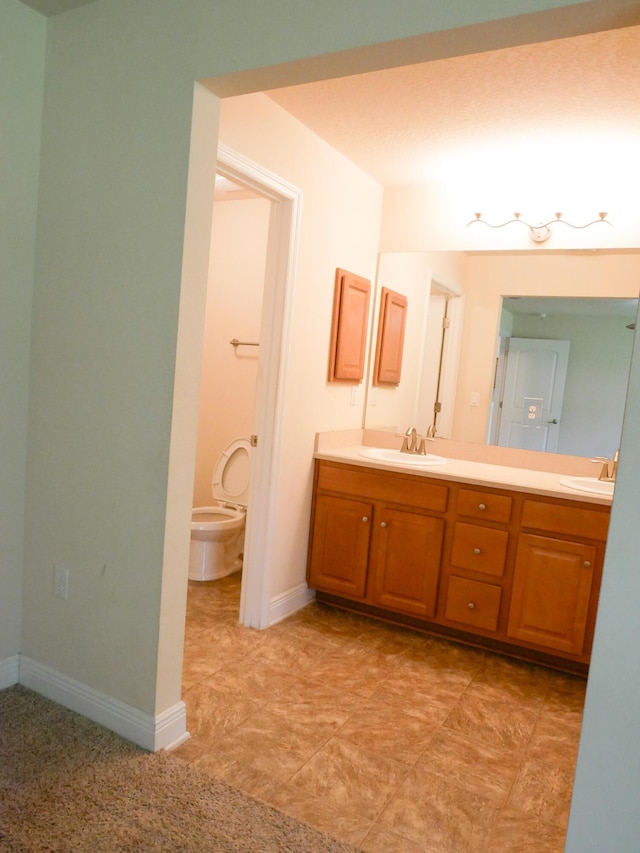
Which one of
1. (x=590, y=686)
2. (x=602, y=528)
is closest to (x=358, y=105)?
(x=602, y=528)

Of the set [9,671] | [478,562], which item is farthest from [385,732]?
[9,671]

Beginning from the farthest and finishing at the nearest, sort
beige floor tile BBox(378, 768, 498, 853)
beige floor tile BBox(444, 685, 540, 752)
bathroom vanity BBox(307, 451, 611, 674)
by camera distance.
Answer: bathroom vanity BBox(307, 451, 611, 674) < beige floor tile BBox(444, 685, 540, 752) < beige floor tile BBox(378, 768, 498, 853)

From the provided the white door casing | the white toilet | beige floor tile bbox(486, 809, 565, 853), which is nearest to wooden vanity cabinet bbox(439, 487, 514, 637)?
the white door casing

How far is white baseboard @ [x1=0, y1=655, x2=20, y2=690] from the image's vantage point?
2182 millimetres

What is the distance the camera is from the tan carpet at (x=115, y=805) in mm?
1556

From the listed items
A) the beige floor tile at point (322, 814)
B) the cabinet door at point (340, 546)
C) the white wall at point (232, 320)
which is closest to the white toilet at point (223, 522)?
the white wall at point (232, 320)

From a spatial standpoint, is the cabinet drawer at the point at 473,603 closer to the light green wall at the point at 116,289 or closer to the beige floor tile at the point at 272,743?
the beige floor tile at the point at 272,743

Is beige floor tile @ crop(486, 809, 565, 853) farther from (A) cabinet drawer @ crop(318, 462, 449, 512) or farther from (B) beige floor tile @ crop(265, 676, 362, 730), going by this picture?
(A) cabinet drawer @ crop(318, 462, 449, 512)

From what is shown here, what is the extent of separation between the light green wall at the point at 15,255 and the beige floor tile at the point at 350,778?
1.18 meters

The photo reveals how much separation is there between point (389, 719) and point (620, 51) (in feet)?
7.83

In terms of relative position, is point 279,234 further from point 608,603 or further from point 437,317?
point 608,603

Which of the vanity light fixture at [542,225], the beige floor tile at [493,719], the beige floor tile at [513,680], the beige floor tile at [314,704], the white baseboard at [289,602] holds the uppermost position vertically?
the vanity light fixture at [542,225]

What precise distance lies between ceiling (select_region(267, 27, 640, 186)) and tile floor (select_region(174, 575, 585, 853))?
7.62 feet

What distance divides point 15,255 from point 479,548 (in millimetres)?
2231
